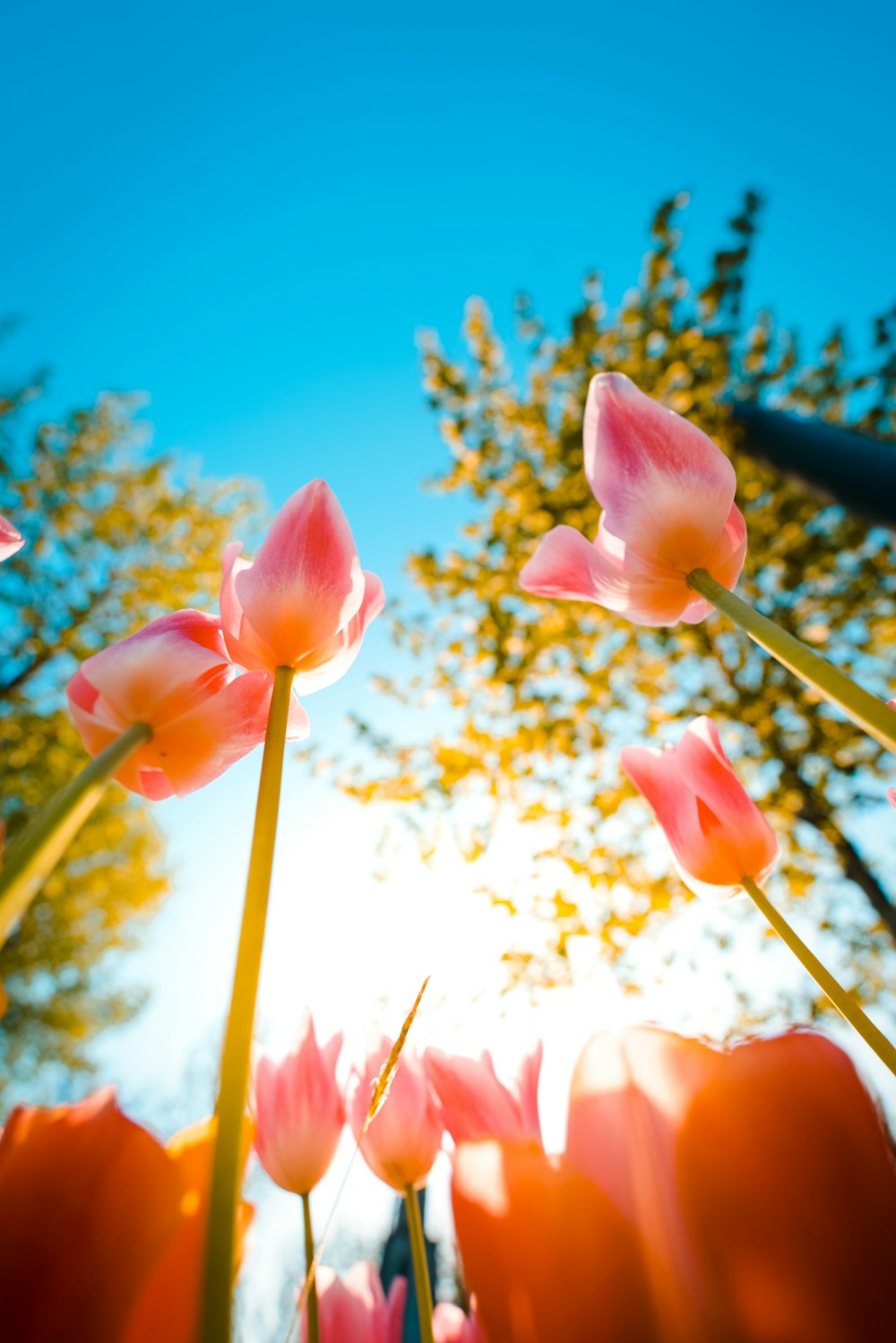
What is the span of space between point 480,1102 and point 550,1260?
3.7 inches

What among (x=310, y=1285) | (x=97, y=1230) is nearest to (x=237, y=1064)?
(x=97, y=1230)

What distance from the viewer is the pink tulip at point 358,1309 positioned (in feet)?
1.17

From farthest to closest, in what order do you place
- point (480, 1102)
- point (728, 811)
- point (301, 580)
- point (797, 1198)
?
point (728, 811)
point (301, 580)
point (480, 1102)
point (797, 1198)

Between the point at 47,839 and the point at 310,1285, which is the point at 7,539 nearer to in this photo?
the point at 47,839

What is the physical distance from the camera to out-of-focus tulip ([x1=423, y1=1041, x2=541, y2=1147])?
0.91ft

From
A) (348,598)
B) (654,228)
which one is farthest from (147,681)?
(654,228)

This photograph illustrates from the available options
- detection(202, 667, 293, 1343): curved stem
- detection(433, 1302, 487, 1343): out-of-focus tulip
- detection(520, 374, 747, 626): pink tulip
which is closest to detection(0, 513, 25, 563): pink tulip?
detection(202, 667, 293, 1343): curved stem

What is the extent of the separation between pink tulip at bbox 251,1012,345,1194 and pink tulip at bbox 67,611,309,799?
0.19m

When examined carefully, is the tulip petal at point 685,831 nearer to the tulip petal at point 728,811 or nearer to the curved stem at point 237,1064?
the tulip petal at point 728,811

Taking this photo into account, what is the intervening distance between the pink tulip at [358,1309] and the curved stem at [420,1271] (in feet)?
0.11

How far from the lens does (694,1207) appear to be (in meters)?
0.19

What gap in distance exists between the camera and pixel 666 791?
1.74 ft

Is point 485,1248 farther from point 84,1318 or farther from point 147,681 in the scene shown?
point 147,681

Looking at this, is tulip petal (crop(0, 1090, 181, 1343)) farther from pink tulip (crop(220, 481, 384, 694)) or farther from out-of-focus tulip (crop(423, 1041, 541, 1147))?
pink tulip (crop(220, 481, 384, 694))
